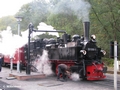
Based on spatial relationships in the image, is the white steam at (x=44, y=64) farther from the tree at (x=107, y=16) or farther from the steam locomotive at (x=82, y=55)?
the tree at (x=107, y=16)

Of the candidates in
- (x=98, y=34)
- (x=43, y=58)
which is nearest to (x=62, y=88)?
(x=43, y=58)

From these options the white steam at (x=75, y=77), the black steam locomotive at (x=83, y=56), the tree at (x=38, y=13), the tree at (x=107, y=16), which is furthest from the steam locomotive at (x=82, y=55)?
the tree at (x=38, y=13)

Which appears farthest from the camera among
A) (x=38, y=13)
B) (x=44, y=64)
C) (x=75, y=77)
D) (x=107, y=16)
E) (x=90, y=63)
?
(x=38, y=13)

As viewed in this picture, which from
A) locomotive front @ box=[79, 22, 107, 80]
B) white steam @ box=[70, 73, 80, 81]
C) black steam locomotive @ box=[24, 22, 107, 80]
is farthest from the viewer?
white steam @ box=[70, 73, 80, 81]

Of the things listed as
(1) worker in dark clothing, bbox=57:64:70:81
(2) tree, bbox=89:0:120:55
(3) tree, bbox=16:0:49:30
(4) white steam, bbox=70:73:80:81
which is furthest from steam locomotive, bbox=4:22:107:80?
(3) tree, bbox=16:0:49:30

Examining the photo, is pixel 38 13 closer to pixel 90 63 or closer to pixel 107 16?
pixel 107 16

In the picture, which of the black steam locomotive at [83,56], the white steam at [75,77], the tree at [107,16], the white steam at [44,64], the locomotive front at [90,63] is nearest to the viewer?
the locomotive front at [90,63]

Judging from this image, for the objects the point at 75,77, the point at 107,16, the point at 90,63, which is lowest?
the point at 75,77

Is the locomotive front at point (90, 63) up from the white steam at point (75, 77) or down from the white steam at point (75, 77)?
up

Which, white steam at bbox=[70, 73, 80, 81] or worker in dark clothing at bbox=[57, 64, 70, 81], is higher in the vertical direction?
worker in dark clothing at bbox=[57, 64, 70, 81]

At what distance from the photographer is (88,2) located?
17141 millimetres

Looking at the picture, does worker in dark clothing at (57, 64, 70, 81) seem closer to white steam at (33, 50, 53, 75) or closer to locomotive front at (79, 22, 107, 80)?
locomotive front at (79, 22, 107, 80)

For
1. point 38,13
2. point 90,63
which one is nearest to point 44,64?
point 90,63

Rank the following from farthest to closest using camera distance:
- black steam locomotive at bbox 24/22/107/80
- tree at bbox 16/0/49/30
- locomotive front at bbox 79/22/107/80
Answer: tree at bbox 16/0/49/30, black steam locomotive at bbox 24/22/107/80, locomotive front at bbox 79/22/107/80
